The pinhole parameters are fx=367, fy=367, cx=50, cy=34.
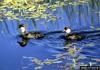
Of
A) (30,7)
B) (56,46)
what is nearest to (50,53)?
(56,46)

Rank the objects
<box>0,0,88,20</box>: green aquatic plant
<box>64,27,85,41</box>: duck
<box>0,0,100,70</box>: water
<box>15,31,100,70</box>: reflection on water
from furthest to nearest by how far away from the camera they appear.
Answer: <box>0,0,88,20</box>: green aquatic plant, <box>64,27,85,41</box>: duck, <box>0,0,100,70</box>: water, <box>15,31,100,70</box>: reflection on water

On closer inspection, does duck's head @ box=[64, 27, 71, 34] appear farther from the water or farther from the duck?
the water

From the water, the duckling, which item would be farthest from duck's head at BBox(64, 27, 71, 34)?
the duckling

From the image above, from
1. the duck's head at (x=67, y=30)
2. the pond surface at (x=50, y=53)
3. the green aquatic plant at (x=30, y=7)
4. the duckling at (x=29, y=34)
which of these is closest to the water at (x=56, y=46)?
the pond surface at (x=50, y=53)

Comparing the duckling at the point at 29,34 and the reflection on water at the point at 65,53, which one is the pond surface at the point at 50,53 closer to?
the reflection on water at the point at 65,53

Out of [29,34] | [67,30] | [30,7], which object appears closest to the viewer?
[67,30]

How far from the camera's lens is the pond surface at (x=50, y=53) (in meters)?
9.90

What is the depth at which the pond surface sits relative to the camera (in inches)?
390

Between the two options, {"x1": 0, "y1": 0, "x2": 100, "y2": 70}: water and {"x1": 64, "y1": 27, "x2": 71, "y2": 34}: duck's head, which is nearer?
{"x1": 0, "y1": 0, "x2": 100, "y2": 70}: water

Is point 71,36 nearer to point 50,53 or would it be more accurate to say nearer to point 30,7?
point 50,53

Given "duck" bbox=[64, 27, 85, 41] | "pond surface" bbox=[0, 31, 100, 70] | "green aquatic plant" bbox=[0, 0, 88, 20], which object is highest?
"green aquatic plant" bbox=[0, 0, 88, 20]

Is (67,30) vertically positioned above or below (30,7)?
above

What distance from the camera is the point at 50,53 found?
10773 mm

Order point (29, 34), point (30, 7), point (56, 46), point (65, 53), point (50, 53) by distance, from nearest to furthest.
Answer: point (65, 53)
point (50, 53)
point (56, 46)
point (29, 34)
point (30, 7)
